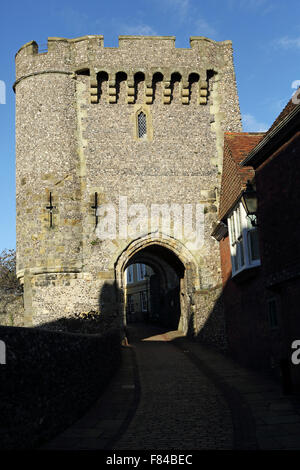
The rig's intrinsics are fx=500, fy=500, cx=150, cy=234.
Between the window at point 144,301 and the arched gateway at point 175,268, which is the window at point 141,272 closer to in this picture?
the window at point 144,301

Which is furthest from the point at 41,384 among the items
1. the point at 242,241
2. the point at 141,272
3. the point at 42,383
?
the point at 141,272

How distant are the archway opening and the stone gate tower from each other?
Result: 1092 mm

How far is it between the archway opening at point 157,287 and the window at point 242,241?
6325mm

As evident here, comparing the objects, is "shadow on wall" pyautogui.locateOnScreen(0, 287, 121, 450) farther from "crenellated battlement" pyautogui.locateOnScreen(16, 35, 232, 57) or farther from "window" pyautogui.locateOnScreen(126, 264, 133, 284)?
"window" pyautogui.locateOnScreen(126, 264, 133, 284)

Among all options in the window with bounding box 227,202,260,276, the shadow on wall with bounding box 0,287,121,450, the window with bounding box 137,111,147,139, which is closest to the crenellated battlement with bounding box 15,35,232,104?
the window with bounding box 137,111,147,139

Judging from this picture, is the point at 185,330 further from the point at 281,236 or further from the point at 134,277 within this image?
the point at 134,277

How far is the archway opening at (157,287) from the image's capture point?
2301 cm

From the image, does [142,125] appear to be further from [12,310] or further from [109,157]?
[12,310]

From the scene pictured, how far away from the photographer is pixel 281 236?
1045 centimetres

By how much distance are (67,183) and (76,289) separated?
13.9ft

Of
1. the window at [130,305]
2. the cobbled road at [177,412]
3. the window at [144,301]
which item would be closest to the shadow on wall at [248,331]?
the cobbled road at [177,412]

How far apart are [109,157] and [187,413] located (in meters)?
13.8

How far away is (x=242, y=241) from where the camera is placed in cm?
1356
